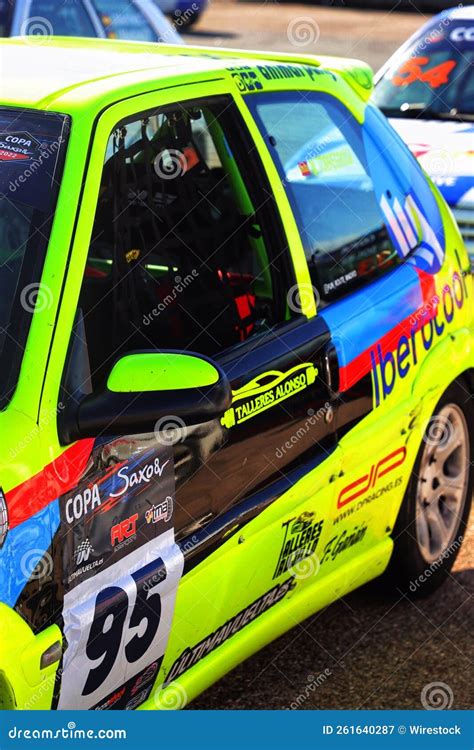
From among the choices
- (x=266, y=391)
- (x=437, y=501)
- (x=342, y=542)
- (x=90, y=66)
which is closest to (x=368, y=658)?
(x=342, y=542)

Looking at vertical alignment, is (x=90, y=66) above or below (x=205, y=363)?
above

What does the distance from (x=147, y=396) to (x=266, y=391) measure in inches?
26.7

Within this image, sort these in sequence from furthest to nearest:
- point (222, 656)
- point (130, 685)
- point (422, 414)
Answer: point (422, 414), point (222, 656), point (130, 685)

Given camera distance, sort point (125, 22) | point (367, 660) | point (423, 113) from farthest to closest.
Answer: point (125, 22) < point (423, 113) < point (367, 660)

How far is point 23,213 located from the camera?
9.39 feet

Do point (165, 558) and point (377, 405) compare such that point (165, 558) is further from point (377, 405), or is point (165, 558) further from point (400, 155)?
point (400, 155)

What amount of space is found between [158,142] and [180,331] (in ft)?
1.78

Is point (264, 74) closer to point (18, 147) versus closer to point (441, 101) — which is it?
point (18, 147)

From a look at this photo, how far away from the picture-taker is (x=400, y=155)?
4340 mm

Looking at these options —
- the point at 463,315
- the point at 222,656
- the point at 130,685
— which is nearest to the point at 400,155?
the point at 463,315

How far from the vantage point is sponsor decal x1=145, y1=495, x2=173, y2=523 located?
9.57 feet

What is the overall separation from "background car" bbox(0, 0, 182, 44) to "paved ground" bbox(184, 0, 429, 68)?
36.9ft

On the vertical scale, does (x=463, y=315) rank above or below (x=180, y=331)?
below

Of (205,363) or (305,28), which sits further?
(305,28)
